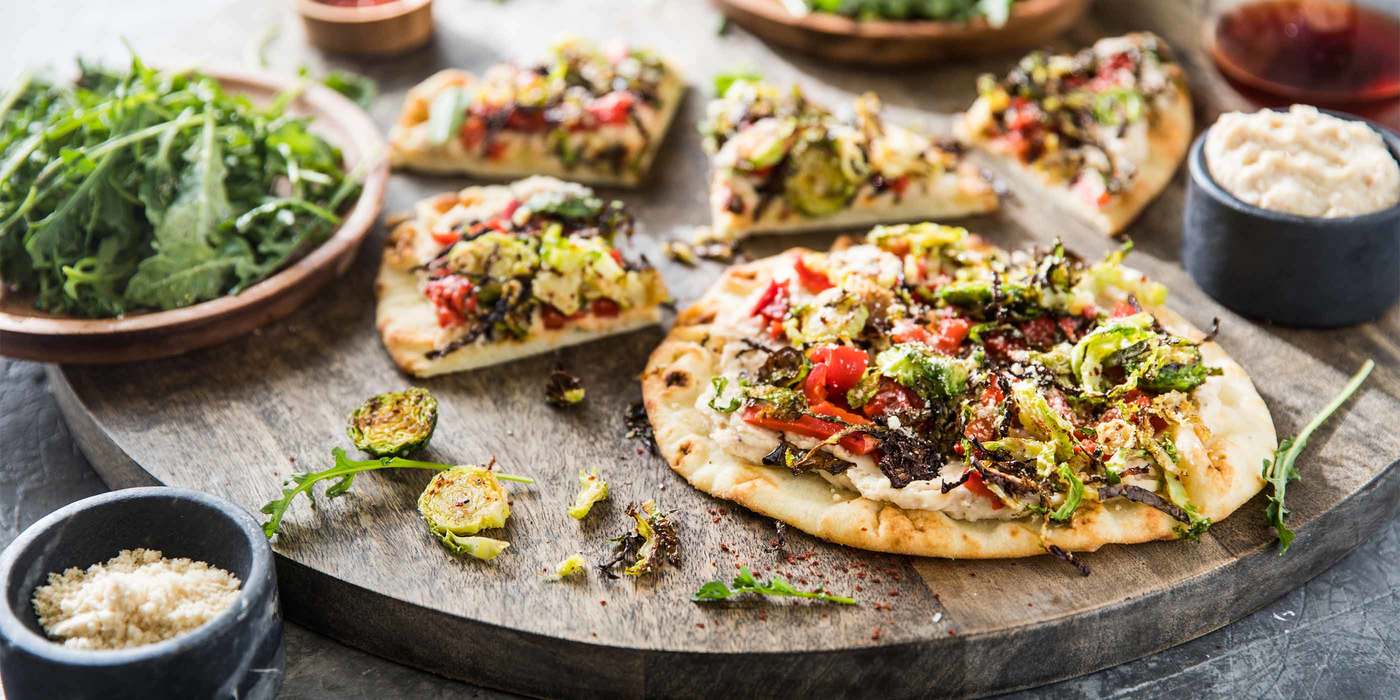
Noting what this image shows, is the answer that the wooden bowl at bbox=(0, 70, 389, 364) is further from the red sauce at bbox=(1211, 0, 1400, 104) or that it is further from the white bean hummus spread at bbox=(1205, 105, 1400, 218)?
the red sauce at bbox=(1211, 0, 1400, 104)

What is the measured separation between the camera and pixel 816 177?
21.0ft

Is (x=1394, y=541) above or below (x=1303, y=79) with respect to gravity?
below

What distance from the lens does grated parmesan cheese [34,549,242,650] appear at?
386 centimetres

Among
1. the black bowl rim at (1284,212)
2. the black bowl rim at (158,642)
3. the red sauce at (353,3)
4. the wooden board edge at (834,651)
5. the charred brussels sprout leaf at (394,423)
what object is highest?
the black bowl rim at (158,642)

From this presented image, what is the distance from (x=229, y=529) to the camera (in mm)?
4191

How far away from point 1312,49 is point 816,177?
2806 mm

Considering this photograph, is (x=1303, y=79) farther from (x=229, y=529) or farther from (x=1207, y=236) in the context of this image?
(x=229, y=529)

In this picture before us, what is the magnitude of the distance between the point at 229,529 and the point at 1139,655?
3.26 m

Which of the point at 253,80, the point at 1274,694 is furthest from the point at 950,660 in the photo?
the point at 253,80

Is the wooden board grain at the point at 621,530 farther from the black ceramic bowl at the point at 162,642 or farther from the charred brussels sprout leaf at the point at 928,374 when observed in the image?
the charred brussels sprout leaf at the point at 928,374

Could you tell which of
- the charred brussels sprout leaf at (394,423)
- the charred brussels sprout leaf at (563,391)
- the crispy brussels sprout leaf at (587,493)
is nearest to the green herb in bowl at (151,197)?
the charred brussels sprout leaf at (394,423)

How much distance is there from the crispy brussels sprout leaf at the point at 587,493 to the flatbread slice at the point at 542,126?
2.42m

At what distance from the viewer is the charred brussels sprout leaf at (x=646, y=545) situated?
14.7 ft

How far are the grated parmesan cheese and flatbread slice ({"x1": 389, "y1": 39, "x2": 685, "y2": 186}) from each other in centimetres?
334
